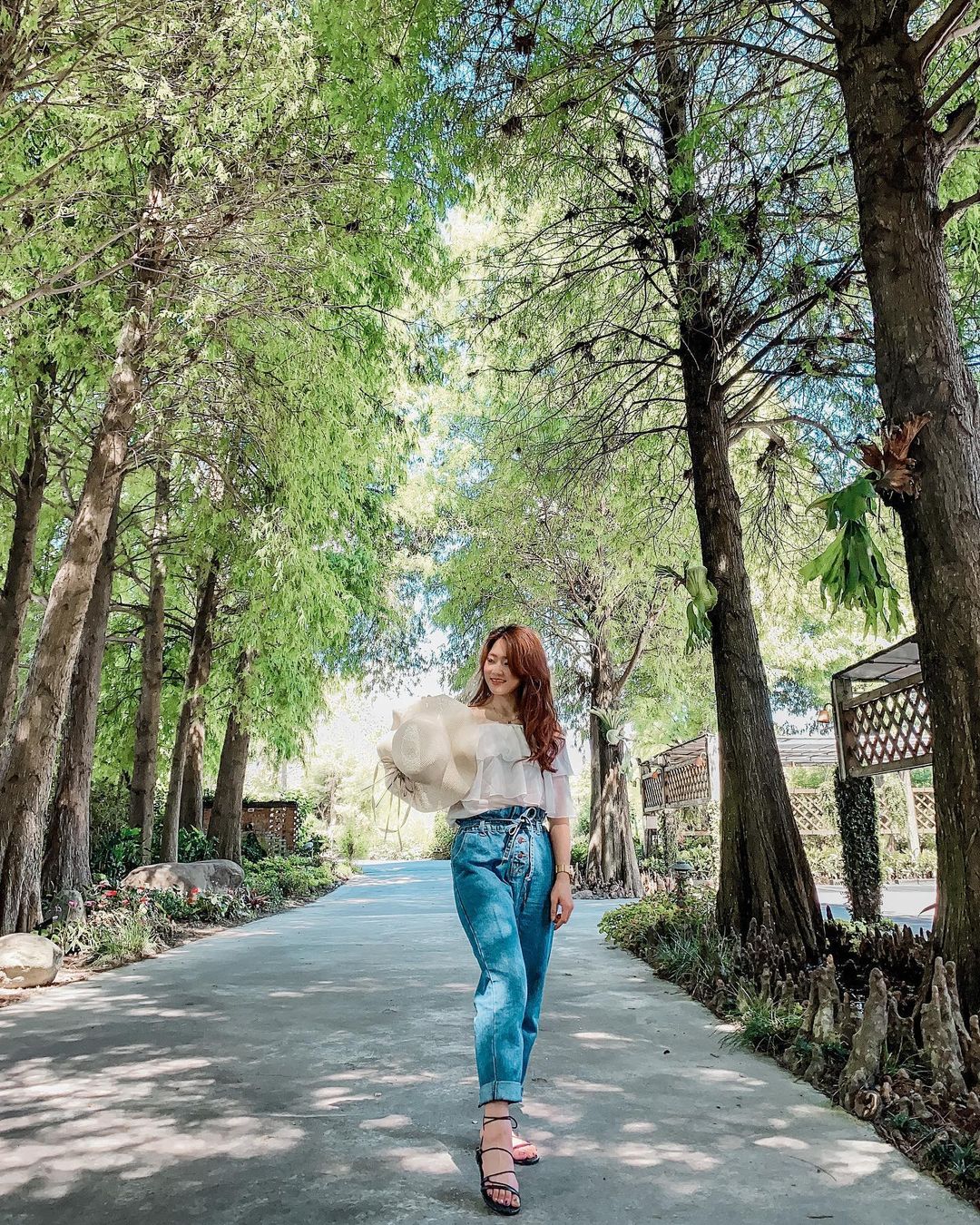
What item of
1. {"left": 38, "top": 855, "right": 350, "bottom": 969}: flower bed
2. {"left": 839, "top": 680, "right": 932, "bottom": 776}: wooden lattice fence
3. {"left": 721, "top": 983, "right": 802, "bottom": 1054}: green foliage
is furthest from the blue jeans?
{"left": 38, "top": 855, "right": 350, "bottom": 969}: flower bed

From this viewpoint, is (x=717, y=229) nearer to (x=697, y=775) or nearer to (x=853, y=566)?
(x=853, y=566)

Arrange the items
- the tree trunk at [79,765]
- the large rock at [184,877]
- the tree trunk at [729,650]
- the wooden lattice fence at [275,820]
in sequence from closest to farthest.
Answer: the tree trunk at [729,650]
the tree trunk at [79,765]
the large rock at [184,877]
the wooden lattice fence at [275,820]

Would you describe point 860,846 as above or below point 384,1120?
above

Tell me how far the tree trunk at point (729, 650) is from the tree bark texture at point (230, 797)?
374 inches

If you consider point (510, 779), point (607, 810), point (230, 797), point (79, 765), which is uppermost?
point (79, 765)

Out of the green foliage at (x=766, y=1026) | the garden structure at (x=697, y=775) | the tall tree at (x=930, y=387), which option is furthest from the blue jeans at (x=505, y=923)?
the garden structure at (x=697, y=775)

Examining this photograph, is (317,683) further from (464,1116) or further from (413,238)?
(464,1116)

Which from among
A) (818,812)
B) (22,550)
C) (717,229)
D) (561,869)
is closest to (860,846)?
(717,229)

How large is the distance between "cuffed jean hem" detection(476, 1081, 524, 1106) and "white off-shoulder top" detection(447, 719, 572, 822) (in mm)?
805

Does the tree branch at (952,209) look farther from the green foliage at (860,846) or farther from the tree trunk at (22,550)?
the tree trunk at (22,550)

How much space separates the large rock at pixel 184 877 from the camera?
32.2 ft

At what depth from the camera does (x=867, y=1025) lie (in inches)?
138

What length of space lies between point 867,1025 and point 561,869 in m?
1.60

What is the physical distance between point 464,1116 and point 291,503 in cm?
740
